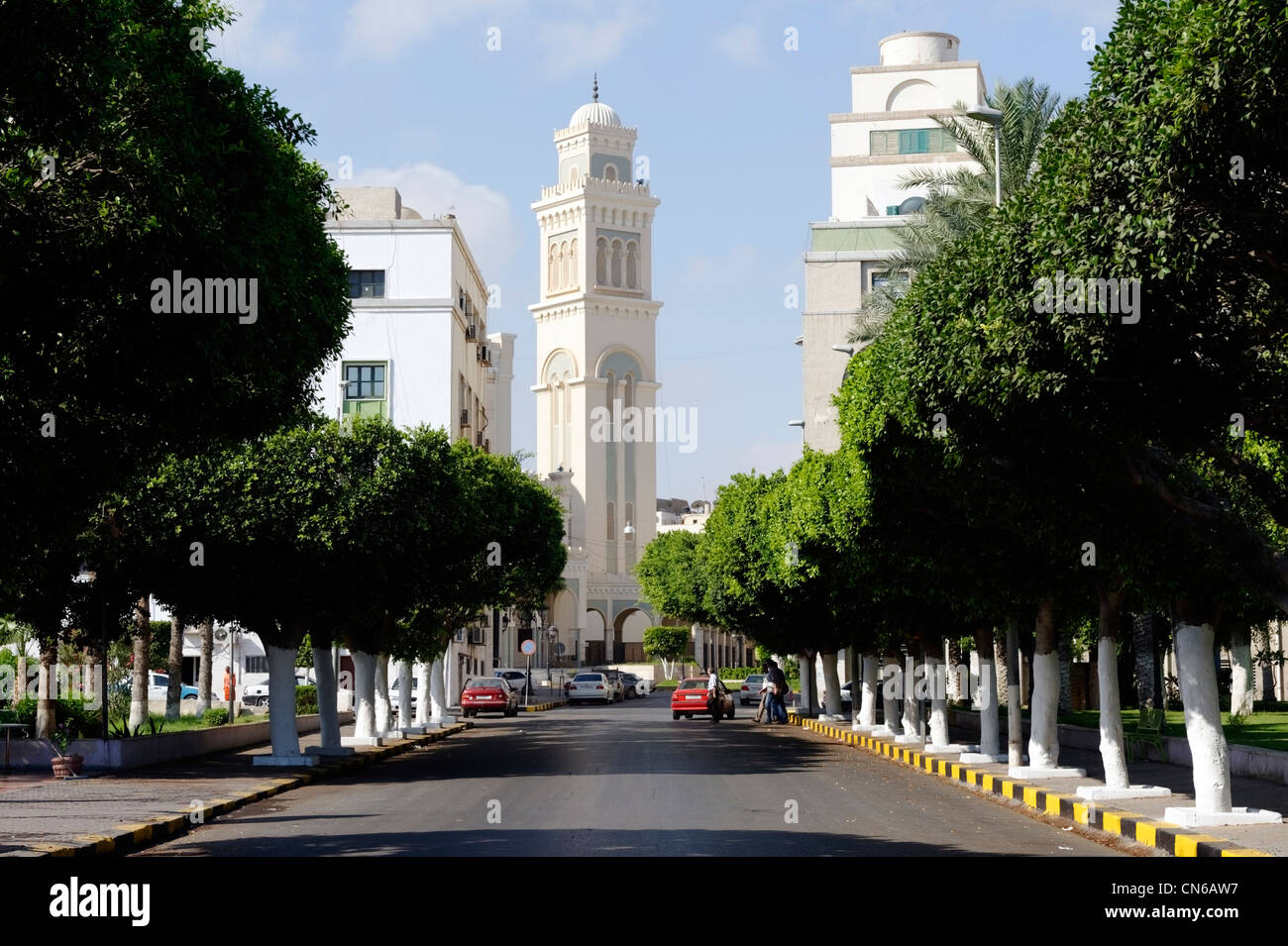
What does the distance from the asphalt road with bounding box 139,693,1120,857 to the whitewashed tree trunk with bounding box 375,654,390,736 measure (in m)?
5.32

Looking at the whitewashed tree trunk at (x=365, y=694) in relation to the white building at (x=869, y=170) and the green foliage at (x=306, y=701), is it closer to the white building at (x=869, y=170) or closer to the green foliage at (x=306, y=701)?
the green foliage at (x=306, y=701)

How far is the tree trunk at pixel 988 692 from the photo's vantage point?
84.7 ft

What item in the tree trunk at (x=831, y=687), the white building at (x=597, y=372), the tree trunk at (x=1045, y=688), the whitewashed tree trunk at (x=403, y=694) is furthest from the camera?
the white building at (x=597, y=372)

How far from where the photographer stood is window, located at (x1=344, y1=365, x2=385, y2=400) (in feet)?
219

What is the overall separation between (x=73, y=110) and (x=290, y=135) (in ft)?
17.9

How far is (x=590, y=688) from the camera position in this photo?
7794 cm

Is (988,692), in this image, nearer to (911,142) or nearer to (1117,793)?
(1117,793)

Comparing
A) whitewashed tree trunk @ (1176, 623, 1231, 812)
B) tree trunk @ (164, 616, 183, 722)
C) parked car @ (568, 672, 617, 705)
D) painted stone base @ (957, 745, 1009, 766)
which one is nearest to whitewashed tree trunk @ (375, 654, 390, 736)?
tree trunk @ (164, 616, 183, 722)

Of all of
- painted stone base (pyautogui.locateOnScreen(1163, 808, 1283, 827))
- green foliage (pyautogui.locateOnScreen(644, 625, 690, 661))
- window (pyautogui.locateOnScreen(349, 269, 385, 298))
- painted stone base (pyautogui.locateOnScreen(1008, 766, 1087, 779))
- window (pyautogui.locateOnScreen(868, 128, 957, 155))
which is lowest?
green foliage (pyautogui.locateOnScreen(644, 625, 690, 661))

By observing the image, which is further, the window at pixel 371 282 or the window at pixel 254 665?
the window at pixel 254 665

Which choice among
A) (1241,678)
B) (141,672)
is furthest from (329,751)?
(1241,678)

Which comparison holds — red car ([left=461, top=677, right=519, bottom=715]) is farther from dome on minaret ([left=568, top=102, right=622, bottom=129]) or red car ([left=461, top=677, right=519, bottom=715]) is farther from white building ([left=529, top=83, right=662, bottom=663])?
dome on minaret ([left=568, top=102, right=622, bottom=129])

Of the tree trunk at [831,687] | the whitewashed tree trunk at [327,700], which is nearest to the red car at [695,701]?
the tree trunk at [831,687]

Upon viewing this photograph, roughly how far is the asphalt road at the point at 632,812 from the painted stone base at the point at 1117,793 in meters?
0.92
